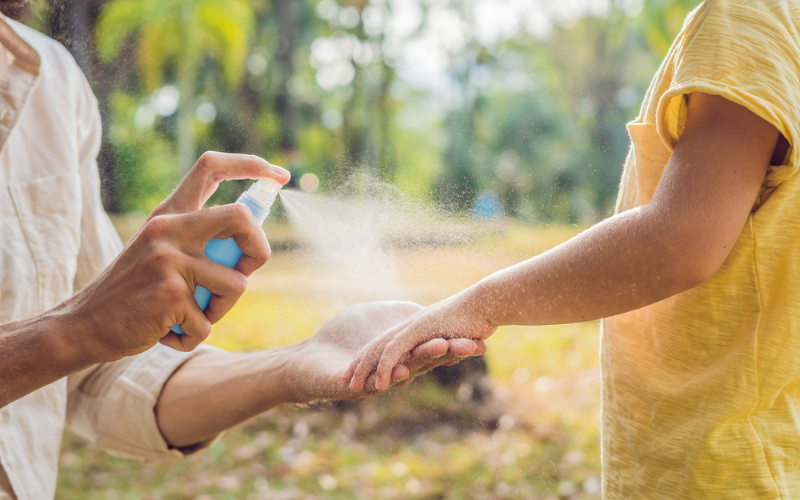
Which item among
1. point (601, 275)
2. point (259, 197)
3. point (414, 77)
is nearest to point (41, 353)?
point (259, 197)

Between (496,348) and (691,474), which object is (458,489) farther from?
(691,474)

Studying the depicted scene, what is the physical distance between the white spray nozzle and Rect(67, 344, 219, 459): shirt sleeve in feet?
1.96

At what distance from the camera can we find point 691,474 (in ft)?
3.04

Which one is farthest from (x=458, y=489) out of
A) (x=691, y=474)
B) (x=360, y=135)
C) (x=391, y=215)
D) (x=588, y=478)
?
(x=360, y=135)

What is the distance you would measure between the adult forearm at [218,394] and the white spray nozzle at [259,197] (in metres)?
0.38

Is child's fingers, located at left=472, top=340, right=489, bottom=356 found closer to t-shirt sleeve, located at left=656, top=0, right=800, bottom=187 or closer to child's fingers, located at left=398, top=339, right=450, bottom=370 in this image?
child's fingers, located at left=398, top=339, right=450, bottom=370

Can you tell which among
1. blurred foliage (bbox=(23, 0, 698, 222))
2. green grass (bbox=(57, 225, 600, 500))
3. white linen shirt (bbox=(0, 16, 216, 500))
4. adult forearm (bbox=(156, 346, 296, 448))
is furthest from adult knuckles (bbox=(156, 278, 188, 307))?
green grass (bbox=(57, 225, 600, 500))

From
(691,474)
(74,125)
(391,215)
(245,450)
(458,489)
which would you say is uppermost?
(74,125)

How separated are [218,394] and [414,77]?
11.4m

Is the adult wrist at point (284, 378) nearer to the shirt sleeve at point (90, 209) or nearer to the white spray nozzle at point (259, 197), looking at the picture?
the white spray nozzle at point (259, 197)

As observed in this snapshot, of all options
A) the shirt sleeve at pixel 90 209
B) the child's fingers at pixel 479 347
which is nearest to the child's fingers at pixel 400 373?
the child's fingers at pixel 479 347

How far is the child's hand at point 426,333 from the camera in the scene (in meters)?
0.94

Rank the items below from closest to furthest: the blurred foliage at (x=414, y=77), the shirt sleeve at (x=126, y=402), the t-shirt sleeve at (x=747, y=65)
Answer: the t-shirt sleeve at (x=747, y=65) → the shirt sleeve at (x=126, y=402) → the blurred foliage at (x=414, y=77)

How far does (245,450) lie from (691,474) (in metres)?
3.60
